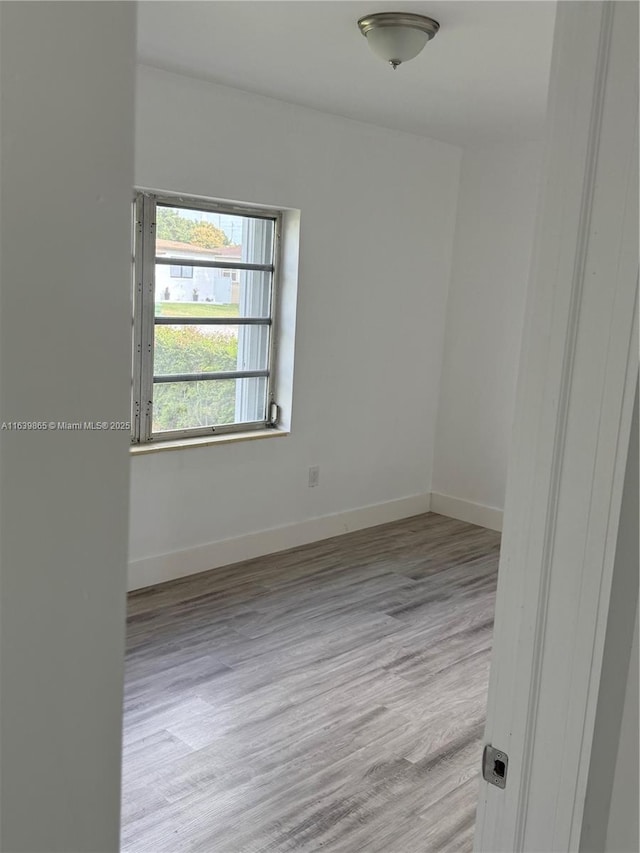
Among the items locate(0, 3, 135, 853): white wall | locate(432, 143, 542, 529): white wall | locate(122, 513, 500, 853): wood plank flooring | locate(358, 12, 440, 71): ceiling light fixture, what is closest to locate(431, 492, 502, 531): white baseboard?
locate(432, 143, 542, 529): white wall

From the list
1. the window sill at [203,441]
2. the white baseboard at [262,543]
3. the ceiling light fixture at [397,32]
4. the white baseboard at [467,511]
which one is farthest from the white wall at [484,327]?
the ceiling light fixture at [397,32]

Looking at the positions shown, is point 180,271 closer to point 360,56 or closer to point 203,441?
point 203,441

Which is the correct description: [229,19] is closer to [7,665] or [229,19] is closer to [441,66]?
[441,66]

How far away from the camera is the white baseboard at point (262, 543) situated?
392 centimetres

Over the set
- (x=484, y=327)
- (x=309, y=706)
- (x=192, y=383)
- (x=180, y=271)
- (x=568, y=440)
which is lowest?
(x=309, y=706)

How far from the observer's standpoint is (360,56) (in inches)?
124

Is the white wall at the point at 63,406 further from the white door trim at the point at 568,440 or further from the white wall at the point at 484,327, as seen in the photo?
the white wall at the point at 484,327

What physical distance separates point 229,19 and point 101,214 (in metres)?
2.55

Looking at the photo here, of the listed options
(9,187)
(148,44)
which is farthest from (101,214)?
(148,44)

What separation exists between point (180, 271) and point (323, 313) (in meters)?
0.92

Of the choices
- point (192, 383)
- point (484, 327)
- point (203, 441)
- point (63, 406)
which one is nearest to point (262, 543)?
point (203, 441)

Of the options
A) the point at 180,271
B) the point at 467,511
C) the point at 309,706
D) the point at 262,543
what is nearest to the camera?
the point at 309,706

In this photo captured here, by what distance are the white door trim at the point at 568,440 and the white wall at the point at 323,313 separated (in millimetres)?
2894

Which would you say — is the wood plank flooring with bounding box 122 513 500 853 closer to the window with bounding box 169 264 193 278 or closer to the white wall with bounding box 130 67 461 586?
the white wall with bounding box 130 67 461 586
